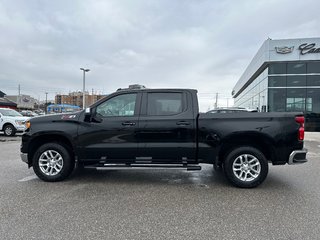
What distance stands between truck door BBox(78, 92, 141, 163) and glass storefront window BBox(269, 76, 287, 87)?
80.4 ft

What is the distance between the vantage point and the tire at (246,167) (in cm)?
539

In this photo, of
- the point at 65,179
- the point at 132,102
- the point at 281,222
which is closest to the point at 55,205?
the point at 65,179

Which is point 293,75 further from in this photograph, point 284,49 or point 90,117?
point 90,117

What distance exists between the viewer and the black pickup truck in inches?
212

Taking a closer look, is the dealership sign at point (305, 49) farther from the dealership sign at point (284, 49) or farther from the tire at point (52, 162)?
the tire at point (52, 162)

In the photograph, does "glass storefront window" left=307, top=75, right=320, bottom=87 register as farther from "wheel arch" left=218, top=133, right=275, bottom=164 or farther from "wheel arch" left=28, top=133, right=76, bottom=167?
"wheel arch" left=28, top=133, right=76, bottom=167

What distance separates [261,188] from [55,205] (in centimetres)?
382

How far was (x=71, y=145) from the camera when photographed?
19.1 feet

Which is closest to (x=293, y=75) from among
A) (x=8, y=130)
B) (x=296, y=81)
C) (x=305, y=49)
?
(x=296, y=81)

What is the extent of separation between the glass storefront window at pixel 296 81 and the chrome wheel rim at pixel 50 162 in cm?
2560

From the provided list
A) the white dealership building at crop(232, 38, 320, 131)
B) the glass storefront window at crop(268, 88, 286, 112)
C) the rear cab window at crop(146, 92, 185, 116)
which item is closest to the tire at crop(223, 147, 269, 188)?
the rear cab window at crop(146, 92, 185, 116)

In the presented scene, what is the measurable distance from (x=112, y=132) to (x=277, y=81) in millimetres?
25073

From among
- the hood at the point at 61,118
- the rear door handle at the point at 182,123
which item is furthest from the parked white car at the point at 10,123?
the rear door handle at the point at 182,123

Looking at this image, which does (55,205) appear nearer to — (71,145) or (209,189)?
(71,145)
